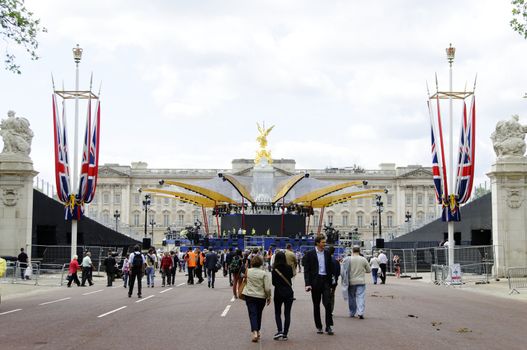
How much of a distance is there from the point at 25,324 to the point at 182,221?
13740cm

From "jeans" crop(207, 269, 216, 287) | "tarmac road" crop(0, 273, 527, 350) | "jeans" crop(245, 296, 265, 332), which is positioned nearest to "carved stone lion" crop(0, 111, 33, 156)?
"jeans" crop(207, 269, 216, 287)

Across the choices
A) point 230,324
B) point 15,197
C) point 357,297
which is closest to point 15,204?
point 15,197

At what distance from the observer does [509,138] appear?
35.6 metres

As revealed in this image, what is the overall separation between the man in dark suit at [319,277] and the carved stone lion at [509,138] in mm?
23606

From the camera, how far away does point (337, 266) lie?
47.3 ft

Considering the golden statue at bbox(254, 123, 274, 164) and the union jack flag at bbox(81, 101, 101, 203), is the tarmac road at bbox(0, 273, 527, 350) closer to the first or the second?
the union jack flag at bbox(81, 101, 101, 203)

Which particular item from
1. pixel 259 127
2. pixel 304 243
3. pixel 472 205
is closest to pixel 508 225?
pixel 472 205

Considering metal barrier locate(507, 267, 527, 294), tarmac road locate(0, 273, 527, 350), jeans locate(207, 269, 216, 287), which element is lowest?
tarmac road locate(0, 273, 527, 350)

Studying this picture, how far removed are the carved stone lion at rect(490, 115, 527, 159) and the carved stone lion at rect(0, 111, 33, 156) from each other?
74.4 feet

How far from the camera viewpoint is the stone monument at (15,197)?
34.7 metres

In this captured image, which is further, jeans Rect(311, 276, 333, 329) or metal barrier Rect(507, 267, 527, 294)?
metal barrier Rect(507, 267, 527, 294)

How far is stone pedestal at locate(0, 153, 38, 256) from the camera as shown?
34.7 metres

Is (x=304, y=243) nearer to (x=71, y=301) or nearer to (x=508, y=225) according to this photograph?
(x=508, y=225)

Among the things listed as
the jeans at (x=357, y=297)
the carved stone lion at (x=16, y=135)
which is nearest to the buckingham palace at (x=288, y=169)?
the carved stone lion at (x=16, y=135)
